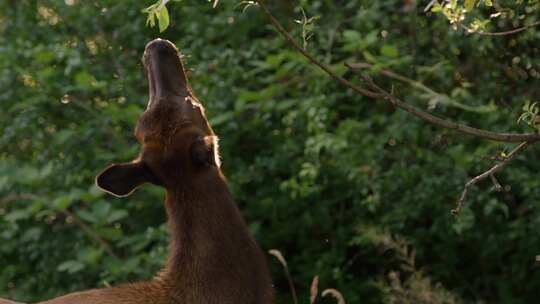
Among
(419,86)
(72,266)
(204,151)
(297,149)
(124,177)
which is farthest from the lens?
(297,149)

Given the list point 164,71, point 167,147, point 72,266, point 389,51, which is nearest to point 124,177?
point 167,147

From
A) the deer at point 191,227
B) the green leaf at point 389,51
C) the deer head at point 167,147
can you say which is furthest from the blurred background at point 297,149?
the deer at point 191,227

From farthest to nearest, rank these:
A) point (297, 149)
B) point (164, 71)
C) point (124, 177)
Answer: point (297, 149) < point (164, 71) < point (124, 177)

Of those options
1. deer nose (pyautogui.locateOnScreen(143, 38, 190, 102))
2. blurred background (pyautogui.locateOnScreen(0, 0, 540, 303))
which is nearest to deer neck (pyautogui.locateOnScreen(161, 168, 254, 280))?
deer nose (pyautogui.locateOnScreen(143, 38, 190, 102))

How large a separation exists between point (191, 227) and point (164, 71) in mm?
788

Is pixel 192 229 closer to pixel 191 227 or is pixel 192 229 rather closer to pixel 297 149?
pixel 191 227

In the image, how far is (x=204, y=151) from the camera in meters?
4.51

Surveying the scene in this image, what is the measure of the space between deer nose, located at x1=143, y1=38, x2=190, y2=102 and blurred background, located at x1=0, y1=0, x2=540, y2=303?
5.35ft

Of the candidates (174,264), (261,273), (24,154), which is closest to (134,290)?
(174,264)

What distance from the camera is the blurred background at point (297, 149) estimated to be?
6766mm

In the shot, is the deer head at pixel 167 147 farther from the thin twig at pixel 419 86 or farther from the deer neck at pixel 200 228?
the thin twig at pixel 419 86

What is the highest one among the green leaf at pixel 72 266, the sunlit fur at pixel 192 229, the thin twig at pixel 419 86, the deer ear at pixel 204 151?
the thin twig at pixel 419 86

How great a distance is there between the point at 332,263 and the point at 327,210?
334 millimetres

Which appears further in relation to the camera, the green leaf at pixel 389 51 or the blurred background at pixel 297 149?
the blurred background at pixel 297 149
